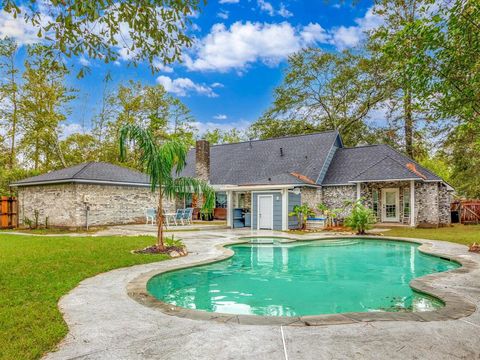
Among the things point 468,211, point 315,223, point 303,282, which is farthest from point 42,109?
point 468,211

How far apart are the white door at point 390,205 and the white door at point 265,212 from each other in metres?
7.13

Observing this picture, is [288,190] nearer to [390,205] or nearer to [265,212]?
[265,212]

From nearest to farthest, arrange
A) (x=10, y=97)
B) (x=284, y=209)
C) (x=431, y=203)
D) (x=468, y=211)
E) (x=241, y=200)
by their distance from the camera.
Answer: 1. (x=284, y=209)
2. (x=431, y=203)
3. (x=241, y=200)
4. (x=468, y=211)
5. (x=10, y=97)

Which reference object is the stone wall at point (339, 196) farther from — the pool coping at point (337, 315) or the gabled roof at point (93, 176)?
the pool coping at point (337, 315)

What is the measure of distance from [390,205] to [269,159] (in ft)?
27.7

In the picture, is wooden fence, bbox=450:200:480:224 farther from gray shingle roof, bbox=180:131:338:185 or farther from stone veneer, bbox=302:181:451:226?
gray shingle roof, bbox=180:131:338:185

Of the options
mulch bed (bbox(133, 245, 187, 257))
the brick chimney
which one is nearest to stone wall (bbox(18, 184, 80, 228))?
mulch bed (bbox(133, 245, 187, 257))

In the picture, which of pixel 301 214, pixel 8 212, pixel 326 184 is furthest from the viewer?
pixel 326 184

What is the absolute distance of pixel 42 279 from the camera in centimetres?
634

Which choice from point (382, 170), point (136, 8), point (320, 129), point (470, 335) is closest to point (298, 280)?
point (470, 335)

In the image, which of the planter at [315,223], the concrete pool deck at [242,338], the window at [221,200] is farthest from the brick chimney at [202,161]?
the concrete pool deck at [242,338]

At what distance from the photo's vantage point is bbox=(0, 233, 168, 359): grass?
3.52 m

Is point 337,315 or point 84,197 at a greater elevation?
point 84,197

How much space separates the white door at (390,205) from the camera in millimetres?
20156
